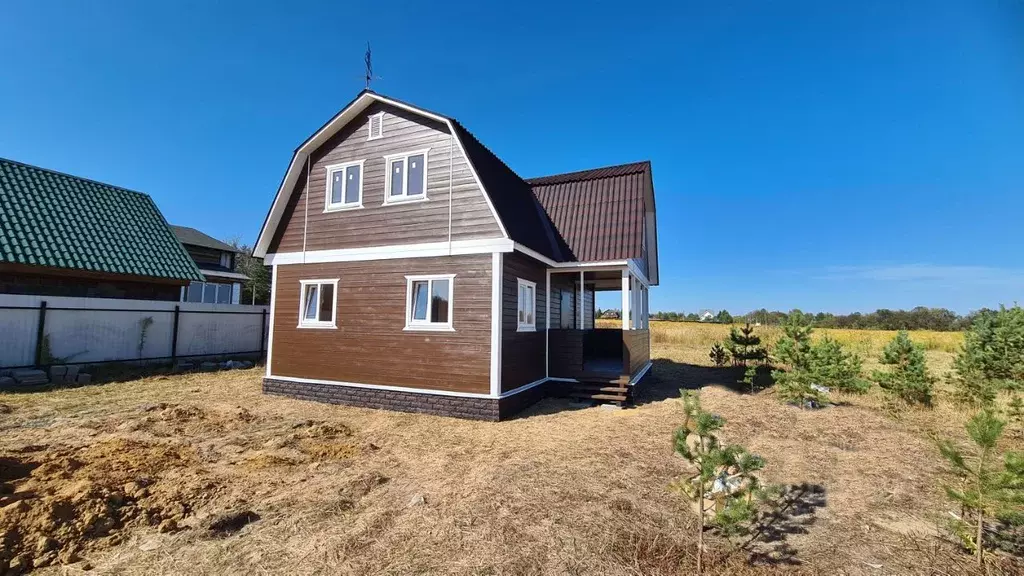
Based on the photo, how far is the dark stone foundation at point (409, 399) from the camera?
8.85 metres

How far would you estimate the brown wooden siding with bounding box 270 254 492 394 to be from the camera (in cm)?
908

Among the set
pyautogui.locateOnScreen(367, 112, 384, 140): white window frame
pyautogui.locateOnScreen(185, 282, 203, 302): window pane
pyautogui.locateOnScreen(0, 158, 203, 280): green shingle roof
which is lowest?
pyautogui.locateOnScreen(185, 282, 203, 302): window pane

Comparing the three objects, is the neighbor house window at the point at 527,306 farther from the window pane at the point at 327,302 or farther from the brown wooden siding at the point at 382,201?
the window pane at the point at 327,302

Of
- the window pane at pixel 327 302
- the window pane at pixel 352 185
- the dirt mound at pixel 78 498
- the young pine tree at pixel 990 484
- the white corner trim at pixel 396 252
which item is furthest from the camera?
the window pane at pixel 327 302

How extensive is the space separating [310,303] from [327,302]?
591 millimetres

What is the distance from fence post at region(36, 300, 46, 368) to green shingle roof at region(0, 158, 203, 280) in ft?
4.37

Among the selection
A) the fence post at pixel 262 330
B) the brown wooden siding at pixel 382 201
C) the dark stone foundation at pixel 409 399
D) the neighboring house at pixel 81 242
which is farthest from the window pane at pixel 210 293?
the dark stone foundation at pixel 409 399

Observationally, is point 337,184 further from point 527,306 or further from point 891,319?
point 891,319

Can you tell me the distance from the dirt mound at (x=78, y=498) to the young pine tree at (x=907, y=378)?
13975mm

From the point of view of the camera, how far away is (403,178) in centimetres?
1015

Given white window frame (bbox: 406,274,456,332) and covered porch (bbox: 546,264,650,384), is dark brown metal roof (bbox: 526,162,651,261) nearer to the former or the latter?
covered porch (bbox: 546,264,650,384)

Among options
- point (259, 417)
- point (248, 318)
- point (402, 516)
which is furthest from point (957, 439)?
point (248, 318)

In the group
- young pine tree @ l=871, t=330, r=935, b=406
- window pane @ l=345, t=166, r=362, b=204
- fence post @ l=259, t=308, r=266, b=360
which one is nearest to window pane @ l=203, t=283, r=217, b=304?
fence post @ l=259, t=308, r=266, b=360

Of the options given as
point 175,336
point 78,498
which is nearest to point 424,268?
point 78,498
